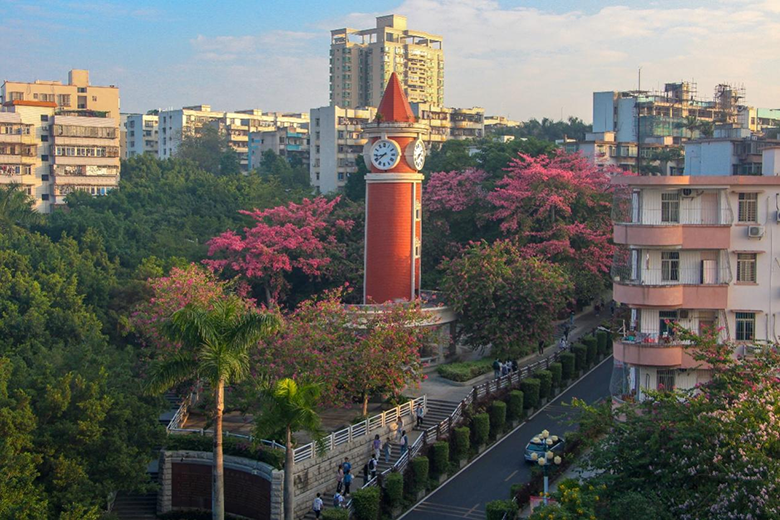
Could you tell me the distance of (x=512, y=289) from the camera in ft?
141

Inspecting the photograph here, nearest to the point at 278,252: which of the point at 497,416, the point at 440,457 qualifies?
the point at 497,416

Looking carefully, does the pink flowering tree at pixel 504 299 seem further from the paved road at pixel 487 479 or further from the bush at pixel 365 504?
the bush at pixel 365 504

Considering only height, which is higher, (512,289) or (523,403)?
(512,289)

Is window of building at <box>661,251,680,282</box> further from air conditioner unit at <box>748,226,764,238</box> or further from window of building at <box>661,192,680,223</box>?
air conditioner unit at <box>748,226,764,238</box>

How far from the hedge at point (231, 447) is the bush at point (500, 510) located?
6791 millimetres

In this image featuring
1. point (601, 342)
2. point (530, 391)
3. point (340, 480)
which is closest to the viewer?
point (340, 480)

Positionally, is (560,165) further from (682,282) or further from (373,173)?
(682,282)

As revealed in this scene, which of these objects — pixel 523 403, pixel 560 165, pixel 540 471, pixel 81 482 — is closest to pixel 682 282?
pixel 540 471

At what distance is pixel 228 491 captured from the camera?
110 feet

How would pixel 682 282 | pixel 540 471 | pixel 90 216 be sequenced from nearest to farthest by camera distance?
pixel 682 282 → pixel 540 471 → pixel 90 216

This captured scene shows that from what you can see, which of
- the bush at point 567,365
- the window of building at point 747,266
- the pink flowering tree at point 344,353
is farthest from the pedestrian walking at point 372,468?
the window of building at point 747,266

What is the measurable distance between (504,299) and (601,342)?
7527 millimetres

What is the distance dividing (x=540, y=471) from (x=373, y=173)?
17389mm

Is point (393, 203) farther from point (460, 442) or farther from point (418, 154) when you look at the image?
point (460, 442)
